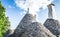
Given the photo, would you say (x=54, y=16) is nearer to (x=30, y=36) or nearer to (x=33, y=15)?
(x=33, y=15)

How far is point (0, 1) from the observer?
1180 inches

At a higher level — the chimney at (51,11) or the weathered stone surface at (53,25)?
the chimney at (51,11)

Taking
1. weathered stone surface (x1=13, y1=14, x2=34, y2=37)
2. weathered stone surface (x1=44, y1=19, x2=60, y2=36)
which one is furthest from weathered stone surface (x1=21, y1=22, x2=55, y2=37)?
weathered stone surface (x1=44, y1=19, x2=60, y2=36)

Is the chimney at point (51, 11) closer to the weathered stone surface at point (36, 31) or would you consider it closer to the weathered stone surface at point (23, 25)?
the weathered stone surface at point (23, 25)

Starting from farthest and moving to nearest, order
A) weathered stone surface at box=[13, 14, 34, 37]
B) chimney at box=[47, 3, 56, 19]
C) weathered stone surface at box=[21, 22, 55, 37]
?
chimney at box=[47, 3, 56, 19]
weathered stone surface at box=[13, 14, 34, 37]
weathered stone surface at box=[21, 22, 55, 37]

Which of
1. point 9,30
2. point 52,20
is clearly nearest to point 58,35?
point 52,20

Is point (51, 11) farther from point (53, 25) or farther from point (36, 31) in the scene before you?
point (36, 31)

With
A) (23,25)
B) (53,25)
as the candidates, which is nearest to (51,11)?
(53,25)

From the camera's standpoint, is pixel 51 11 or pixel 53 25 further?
pixel 51 11

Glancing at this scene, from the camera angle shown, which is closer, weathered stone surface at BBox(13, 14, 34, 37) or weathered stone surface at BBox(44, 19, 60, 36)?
weathered stone surface at BBox(13, 14, 34, 37)

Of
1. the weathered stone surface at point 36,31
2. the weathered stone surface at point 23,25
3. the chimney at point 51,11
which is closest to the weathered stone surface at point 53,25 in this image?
the chimney at point 51,11

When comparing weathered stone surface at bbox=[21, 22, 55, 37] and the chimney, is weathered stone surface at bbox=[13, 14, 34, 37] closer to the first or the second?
the chimney

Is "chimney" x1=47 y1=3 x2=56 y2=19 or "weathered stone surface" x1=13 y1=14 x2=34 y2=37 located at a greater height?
"chimney" x1=47 y1=3 x2=56 y2=19

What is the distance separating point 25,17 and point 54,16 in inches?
194
